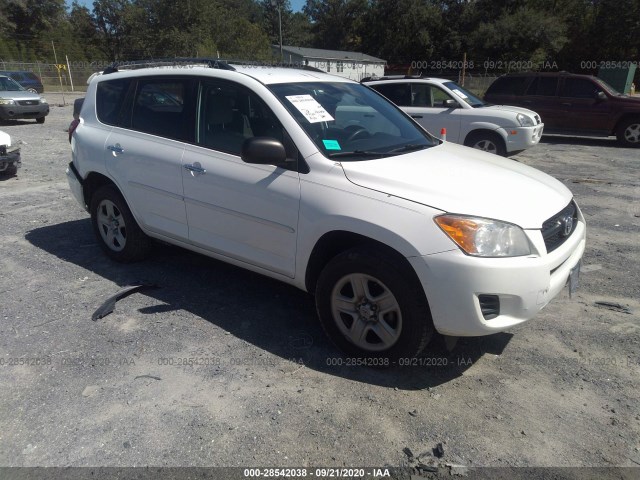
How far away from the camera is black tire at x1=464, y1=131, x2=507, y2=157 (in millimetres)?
9812

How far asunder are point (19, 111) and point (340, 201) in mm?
16509

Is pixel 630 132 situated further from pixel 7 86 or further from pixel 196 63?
pixel 7 86

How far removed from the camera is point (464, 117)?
32.2ft

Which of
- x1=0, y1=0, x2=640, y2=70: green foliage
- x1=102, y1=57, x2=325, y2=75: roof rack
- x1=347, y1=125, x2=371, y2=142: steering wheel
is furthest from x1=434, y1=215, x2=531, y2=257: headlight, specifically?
x1=0, y1=0, x2=640, y2=70: green foliage

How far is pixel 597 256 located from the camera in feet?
16.8

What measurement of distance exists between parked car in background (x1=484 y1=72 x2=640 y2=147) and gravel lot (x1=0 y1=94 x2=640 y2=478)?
31.4ft

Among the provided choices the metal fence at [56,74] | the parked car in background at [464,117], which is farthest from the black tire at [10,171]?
the metal fence at [56,74]

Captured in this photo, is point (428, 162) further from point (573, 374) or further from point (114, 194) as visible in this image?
point (114, 194)

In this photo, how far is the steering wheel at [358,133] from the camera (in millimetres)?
3576

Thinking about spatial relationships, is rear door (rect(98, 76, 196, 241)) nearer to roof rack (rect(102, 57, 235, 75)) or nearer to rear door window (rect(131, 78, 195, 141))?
rear door window (rect(131, 78, 195, 141))

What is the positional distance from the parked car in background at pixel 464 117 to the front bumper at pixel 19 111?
12219 millimetres

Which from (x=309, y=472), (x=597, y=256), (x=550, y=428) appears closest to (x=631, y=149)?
(x=597, y=256)

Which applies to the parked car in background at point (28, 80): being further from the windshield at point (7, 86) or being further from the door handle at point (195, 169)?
the door handle at point (195, 169)

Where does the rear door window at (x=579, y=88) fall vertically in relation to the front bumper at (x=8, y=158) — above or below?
above
